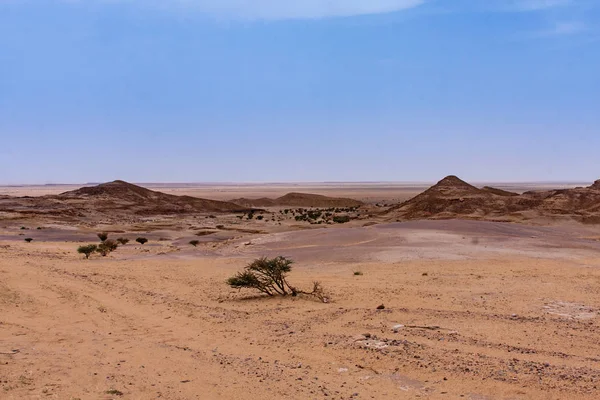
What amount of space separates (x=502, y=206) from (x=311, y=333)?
40134 mm

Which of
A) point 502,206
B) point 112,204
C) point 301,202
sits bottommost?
point 301,202

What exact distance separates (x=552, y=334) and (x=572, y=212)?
38.9 m

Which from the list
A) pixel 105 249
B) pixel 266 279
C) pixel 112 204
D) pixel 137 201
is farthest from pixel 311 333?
pixel 137 201

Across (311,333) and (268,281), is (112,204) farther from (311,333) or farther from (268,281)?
(311,333)

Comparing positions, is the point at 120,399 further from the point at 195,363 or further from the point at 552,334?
the point at 552,334

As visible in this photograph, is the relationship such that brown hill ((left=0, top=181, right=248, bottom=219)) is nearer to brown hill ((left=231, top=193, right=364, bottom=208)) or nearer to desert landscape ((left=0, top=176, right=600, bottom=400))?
brown hill ((left=231, top=193, right=364, bottom=208))

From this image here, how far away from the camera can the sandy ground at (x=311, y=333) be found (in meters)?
7.12

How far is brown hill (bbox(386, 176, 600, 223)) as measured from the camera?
43.8 metres

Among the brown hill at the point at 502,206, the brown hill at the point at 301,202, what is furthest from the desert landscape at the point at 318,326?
the brown hill at the point at 301,202

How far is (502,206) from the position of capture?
4650 cm

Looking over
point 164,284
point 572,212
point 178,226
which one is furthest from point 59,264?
point 572,212

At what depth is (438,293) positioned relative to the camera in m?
13.4

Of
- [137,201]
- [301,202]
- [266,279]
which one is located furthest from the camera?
[301,202]

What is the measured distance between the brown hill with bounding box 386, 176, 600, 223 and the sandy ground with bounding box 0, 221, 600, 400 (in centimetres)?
2497
